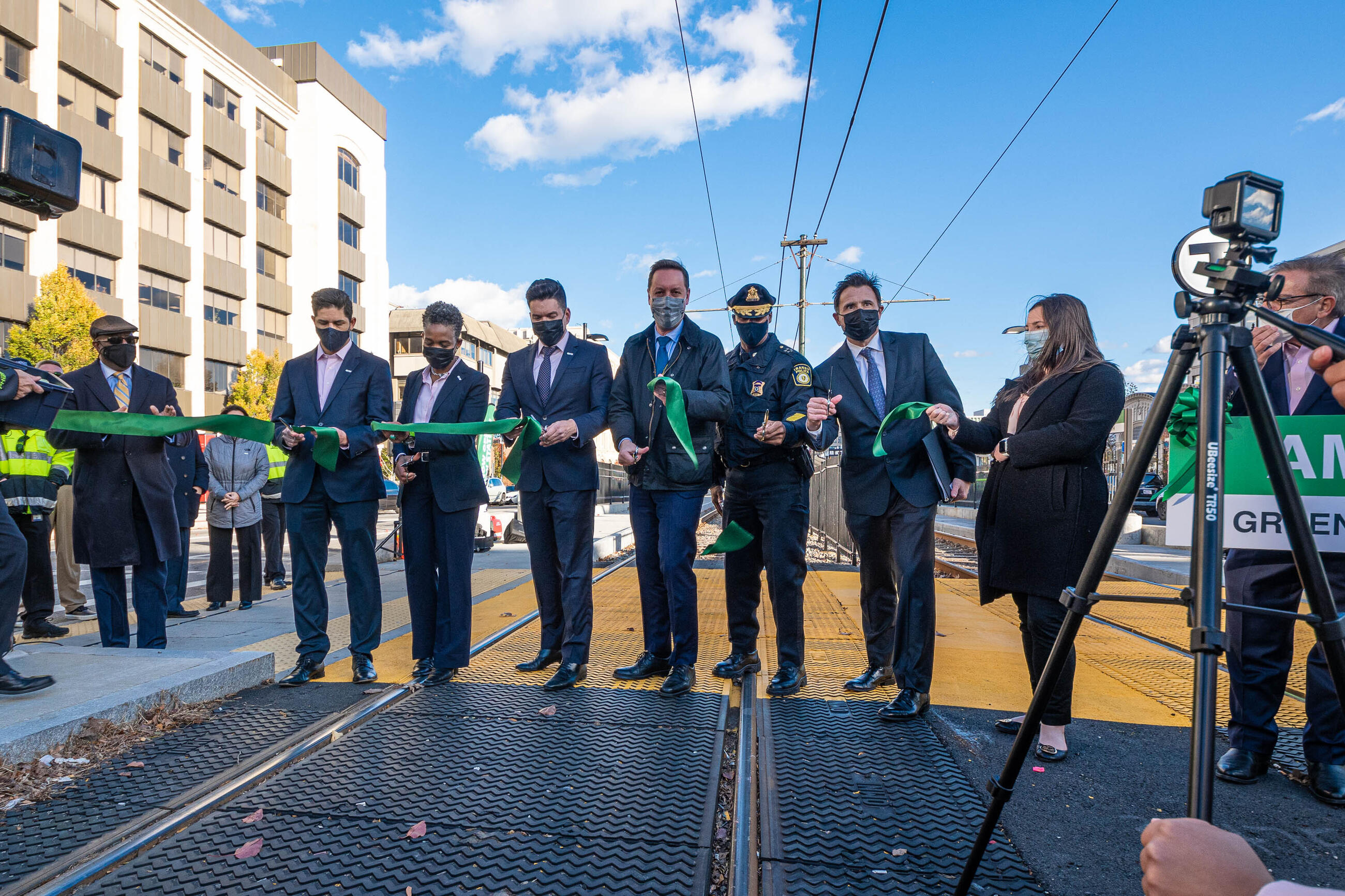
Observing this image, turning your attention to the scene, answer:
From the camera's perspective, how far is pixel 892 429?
3.63 meters

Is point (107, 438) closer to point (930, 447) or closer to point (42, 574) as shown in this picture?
point (42, 574)

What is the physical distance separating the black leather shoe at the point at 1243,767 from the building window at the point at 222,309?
129 ft

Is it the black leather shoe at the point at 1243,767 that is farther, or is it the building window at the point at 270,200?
the building window at the point at 270,200

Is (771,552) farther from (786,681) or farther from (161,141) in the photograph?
(161,141)

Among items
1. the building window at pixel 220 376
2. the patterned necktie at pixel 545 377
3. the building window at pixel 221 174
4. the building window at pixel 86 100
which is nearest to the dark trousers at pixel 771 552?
the patterned necktie at pixel 545 377

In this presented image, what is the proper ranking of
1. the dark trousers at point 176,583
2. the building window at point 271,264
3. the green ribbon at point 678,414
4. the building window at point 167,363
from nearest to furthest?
the green ribbon at point 678,414, the dark trousers at point 176,583, the building window at point 167,363, the building window at point 271,264

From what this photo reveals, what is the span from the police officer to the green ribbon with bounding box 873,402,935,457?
15.9 inches

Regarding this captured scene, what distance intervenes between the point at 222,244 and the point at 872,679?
130 feet

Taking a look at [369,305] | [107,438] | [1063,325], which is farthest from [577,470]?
[369,305]

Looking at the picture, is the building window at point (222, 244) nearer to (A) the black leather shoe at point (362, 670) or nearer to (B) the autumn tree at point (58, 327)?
(B) the autumn tree at point (58, 327)

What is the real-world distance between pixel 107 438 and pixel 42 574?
1.97 metres

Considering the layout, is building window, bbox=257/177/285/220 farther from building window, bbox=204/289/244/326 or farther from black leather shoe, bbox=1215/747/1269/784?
black leather shoe, bbox=1215/747/1269/784

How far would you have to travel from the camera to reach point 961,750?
2.93m

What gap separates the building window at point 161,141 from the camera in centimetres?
3047
